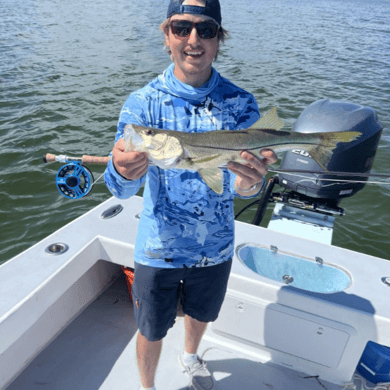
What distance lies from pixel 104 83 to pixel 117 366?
11.5 m

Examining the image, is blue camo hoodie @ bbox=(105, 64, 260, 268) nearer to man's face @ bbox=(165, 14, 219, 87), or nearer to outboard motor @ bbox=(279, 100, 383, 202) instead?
man's face @ bbox=(165, 14, 219, 87)

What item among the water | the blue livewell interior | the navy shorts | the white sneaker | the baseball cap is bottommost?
the water

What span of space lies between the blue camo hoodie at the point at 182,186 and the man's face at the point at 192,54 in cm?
6

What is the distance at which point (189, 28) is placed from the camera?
7.30 feet

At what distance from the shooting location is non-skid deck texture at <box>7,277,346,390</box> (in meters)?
3.28

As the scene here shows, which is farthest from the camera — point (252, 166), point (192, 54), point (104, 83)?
point (104, 83)

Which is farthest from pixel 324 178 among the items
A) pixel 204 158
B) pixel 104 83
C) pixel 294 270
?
pixel 104 83

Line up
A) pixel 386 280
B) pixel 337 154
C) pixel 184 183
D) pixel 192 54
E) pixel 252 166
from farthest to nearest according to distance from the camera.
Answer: pixel 337 154
pixel 386 280
pixel 184 183
pixel 192 54
pixel 252 166

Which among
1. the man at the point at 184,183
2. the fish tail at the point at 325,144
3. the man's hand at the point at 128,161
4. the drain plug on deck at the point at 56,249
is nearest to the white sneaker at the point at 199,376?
the man at the point at 184,183

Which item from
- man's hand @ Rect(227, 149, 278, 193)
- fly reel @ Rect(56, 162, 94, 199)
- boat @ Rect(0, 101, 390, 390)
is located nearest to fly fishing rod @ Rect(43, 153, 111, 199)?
fly reel @ Rect(56, 162, 94, 199)

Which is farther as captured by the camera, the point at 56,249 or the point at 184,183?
the point at 56,249

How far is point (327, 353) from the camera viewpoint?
10.5 ft

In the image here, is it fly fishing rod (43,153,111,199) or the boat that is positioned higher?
fly fishing rod (43,153,111,199)

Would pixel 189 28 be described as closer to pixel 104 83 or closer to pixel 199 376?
pixel 199 376
